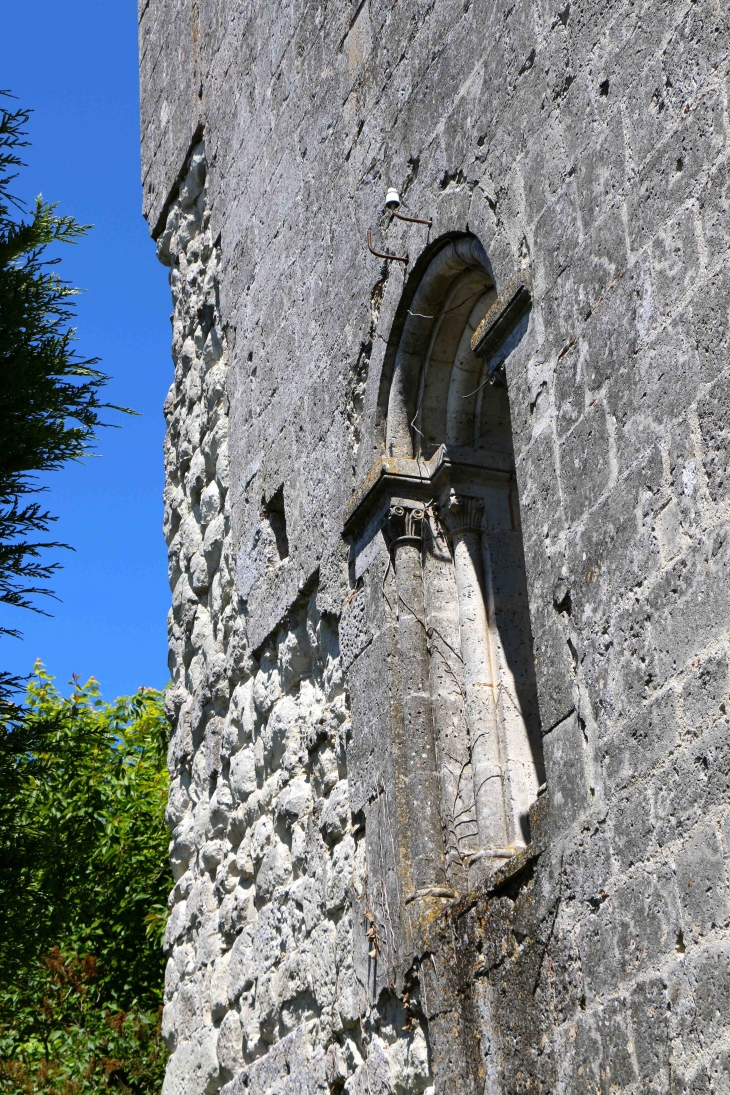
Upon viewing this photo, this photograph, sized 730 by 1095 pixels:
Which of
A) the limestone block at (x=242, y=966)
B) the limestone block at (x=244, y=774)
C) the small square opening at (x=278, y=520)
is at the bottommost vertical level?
the limestone block at (x=242, y=966)

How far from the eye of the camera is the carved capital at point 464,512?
14.1 ft

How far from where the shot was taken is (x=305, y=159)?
566cm

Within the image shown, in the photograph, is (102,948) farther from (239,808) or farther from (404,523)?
(404,523)

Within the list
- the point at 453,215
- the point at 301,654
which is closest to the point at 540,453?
the point at 453,215

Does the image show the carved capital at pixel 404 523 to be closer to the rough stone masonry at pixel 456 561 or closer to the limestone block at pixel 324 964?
the rough stone masonry at pixel 456 561

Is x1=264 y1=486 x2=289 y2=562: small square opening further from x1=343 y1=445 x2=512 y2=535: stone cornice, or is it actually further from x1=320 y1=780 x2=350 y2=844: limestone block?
x1=320 y1=780 x2=350 y2=844: limestone block

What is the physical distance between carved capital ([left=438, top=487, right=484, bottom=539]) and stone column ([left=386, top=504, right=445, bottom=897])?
0.45ft

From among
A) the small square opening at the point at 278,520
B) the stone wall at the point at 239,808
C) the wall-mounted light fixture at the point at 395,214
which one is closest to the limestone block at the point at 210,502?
the stone wall at the point at 239,808

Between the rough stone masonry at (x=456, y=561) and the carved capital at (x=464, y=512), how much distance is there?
0.01 metres

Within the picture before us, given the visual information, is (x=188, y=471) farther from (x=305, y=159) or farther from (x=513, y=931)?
(x=513, y=931)

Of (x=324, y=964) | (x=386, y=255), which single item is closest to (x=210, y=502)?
(x=386, y=255)

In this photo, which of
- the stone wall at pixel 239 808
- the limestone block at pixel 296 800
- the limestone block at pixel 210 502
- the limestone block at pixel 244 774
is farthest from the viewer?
the limestone block at pixel 210 502

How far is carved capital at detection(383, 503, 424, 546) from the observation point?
440cm

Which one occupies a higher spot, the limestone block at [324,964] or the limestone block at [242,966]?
the limestone block at [242,966]
